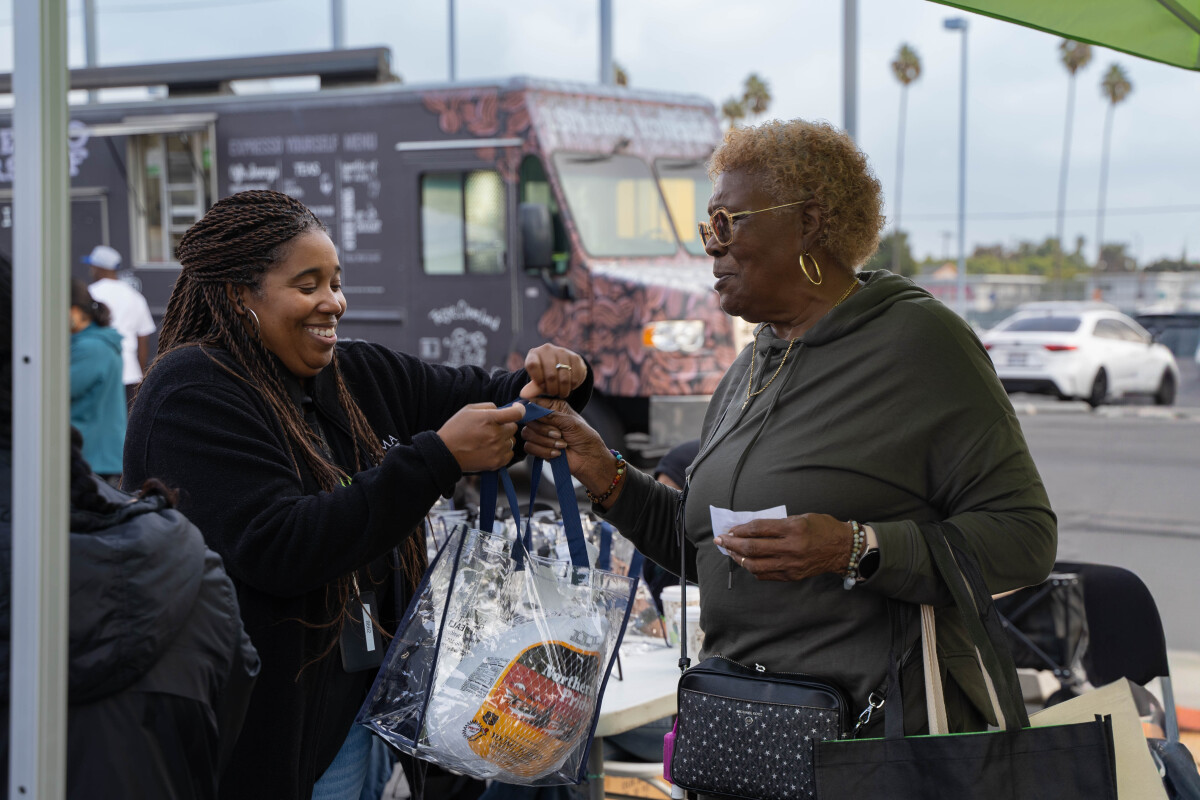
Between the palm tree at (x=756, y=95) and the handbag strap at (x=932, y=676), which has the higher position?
the palm tree at (x=756, y=95)

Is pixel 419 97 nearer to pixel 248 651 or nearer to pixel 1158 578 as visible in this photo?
pixel 1158 578

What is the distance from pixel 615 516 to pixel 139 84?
782 cm

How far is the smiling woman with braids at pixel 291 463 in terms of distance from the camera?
177 cm

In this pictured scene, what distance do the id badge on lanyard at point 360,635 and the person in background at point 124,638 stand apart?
648 mm

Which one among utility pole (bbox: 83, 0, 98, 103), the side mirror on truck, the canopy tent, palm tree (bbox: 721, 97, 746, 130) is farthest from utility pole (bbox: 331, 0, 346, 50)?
palm tree (bbox: 721, 97, 746, 130)

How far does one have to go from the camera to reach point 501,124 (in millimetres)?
7551

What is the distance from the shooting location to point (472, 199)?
7.75 m

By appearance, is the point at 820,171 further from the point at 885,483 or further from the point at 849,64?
the point at 849,64

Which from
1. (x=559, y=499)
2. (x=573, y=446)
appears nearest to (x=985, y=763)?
(x=559, y=499)

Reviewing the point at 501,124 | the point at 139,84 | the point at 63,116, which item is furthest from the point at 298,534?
the point at 139,84

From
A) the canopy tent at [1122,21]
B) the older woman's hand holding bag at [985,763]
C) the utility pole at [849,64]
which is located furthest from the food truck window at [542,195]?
the older woman's hand holding bag at [985,763]

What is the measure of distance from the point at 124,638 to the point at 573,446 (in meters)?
1.16

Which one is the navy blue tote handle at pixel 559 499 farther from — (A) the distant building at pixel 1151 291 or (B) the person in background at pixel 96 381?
(A) the distant building at pixel 1151 291

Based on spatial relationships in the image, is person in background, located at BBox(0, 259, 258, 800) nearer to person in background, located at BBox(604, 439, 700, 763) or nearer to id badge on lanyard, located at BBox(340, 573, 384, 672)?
id badge on lanyard, located at BBox(340, 573, 384, 672)
